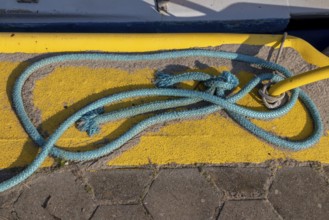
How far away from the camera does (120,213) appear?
225cm

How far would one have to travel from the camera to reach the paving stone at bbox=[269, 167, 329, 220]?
2361mm

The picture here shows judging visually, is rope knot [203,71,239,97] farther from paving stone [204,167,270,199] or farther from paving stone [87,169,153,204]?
paving stone [87,169,153,204]

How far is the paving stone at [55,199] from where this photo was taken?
2215mm

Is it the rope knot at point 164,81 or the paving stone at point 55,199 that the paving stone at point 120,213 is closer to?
the paving stone at point 55,199

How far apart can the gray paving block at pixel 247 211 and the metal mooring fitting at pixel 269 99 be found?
531 millimetres

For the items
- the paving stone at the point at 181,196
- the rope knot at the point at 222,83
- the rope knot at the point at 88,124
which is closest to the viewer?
the paving stone at the point at 181,196

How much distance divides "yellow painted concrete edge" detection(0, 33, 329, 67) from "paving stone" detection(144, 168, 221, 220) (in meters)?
0.73

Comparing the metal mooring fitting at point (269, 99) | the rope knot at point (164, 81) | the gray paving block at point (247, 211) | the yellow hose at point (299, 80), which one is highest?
the yellow hose at point (299, 80)

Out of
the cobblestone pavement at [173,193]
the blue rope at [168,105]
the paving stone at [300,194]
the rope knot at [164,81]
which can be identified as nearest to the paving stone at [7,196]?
the cobblestone pavement at [173,193]

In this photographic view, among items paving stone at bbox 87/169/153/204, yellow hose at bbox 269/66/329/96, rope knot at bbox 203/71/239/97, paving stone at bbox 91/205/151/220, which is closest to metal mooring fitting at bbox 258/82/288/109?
yellow hose at bbox 269/66/329/96

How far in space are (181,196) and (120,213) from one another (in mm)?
295

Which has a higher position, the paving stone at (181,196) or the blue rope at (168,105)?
the blue rope at (168,105)

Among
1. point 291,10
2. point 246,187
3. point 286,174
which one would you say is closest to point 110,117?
point 246,187

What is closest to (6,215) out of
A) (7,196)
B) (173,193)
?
(7,196)
